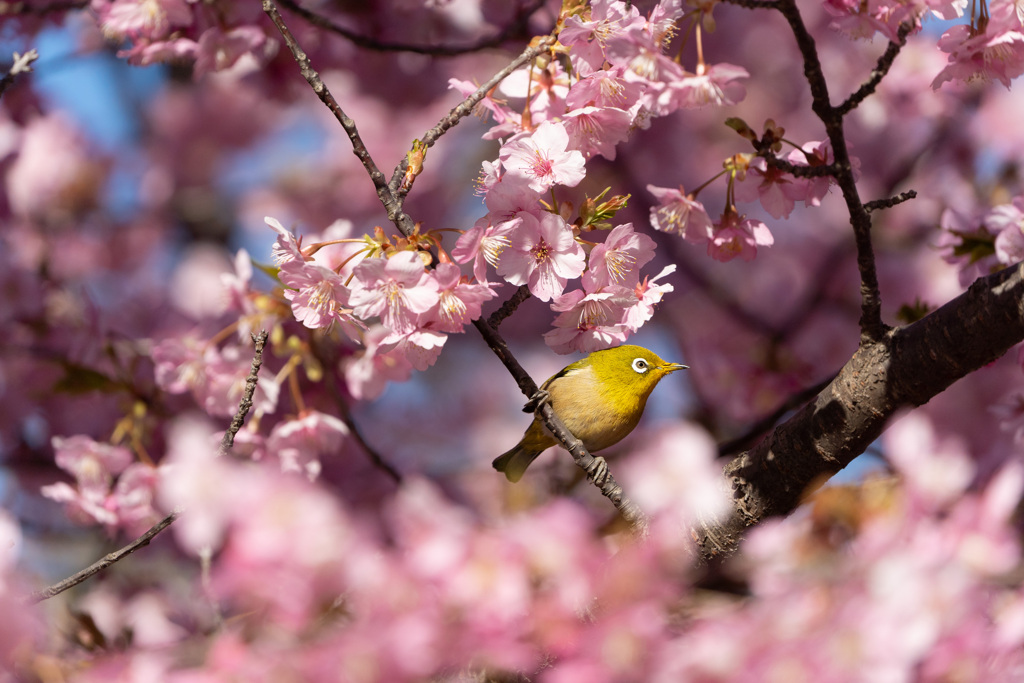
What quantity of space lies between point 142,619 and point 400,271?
2.97 meters

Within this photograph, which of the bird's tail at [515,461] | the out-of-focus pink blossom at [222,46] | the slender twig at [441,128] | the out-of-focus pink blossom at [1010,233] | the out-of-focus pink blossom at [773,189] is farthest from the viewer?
the out-of-focus pink blossom at [222,46]

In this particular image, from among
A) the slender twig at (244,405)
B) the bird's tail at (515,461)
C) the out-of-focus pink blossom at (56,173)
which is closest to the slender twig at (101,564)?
the slender twig at (244,405)

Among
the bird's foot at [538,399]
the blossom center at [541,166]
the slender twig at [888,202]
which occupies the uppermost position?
the blossom center at [541,166]

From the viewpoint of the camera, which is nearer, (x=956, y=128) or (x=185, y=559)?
(x=185, y=559)

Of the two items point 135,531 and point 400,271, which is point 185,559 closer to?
point 135,531

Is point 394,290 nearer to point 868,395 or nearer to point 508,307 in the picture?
point 508,307

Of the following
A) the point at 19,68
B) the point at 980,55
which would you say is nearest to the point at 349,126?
the point at 19,68

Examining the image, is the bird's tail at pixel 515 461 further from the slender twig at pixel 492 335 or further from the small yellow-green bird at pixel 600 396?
the slender twig at pixel 492 335

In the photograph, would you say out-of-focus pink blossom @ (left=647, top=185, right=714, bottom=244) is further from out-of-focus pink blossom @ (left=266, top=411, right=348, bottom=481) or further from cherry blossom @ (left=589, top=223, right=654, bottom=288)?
out-of-focus pink blossom @ (left=266, top=411, right=348, bottom=481)

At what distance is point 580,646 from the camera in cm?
160

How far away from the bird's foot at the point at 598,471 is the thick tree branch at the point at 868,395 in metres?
0.28

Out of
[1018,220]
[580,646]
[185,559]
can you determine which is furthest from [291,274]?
[185,559]

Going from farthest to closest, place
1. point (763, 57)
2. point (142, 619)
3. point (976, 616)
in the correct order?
1. point (763, 57)
2. point (142, 619)
3. point (976, 616)

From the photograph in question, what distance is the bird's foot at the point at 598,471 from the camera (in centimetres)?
197
